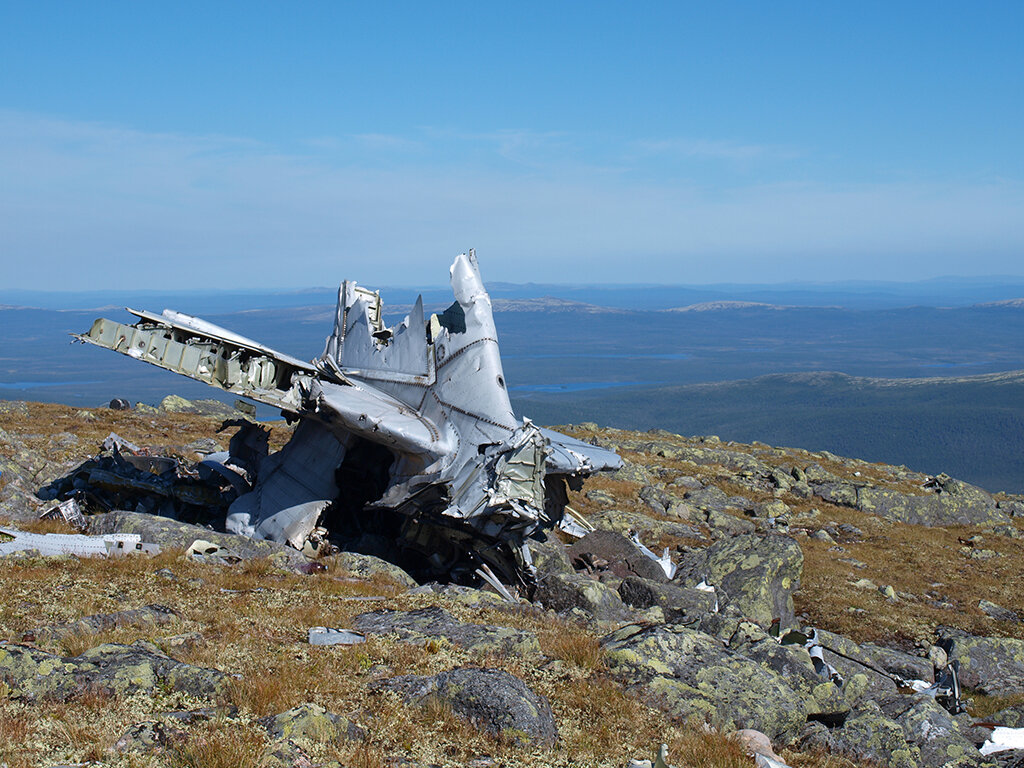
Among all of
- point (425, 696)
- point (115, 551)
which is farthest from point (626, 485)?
point (425, 696)

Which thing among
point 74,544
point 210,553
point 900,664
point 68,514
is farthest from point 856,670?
point 68,514

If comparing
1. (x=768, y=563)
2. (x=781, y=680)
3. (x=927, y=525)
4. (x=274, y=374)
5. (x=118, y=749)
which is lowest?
(x=927, y=525)

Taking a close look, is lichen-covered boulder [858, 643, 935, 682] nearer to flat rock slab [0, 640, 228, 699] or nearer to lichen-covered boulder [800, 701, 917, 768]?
lichen-covered boulder [800, 701, 917, 768]

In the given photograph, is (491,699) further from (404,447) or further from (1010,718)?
(1010,718)

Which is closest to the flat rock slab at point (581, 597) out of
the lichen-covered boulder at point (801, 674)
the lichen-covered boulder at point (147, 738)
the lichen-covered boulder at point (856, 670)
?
the lichen-covered boulder at point (801, 674)

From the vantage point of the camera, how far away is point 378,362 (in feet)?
59.1

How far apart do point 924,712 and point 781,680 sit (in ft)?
5.22

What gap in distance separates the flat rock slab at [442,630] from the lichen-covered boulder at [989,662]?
31.1 ft

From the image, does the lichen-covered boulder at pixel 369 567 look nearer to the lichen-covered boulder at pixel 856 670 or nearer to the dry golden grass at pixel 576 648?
the dry golden grass at pixel 576 648

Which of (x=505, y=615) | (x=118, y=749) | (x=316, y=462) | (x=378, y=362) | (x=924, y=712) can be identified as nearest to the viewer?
(x=118, y=749)

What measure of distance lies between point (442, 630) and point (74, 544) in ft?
25.6

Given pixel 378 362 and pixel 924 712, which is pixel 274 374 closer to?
pixel 378 362

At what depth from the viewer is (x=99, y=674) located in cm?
748

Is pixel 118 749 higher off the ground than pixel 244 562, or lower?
higher
